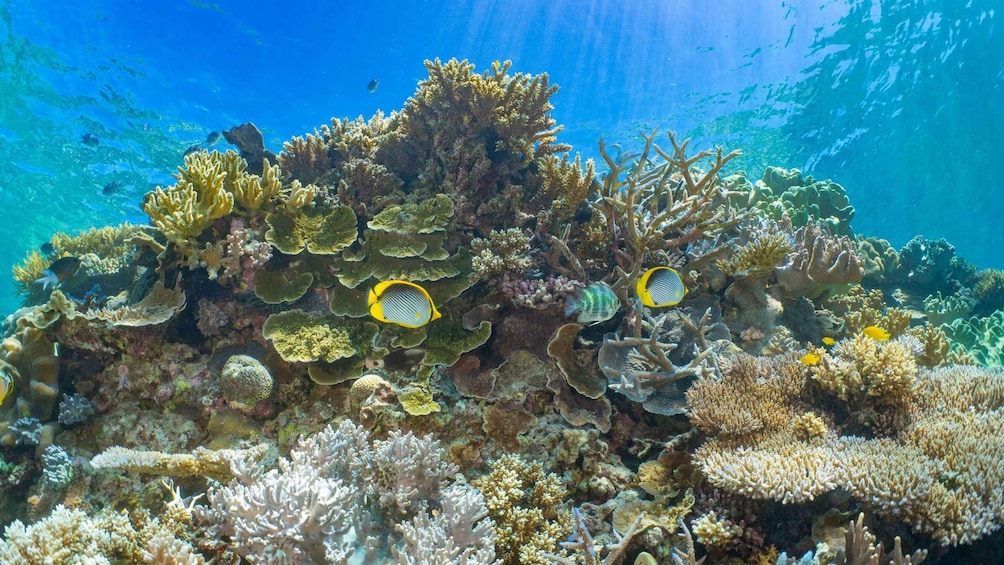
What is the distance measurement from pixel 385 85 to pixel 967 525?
23.1m

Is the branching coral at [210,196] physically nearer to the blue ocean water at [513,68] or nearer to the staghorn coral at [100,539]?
the staghorn coral at [100,539]

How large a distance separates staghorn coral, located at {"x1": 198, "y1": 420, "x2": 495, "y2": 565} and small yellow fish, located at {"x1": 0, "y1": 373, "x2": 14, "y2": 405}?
2.27 metres

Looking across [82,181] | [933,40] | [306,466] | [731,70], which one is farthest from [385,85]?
[933,40]

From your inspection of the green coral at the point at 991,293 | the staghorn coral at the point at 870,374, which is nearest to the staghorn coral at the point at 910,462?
the staghorn coral at the point at 870,374

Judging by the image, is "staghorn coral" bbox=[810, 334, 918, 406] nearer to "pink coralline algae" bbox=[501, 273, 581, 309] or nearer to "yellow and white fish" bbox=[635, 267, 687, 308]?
"yellow and white fish" bbox=[635, 267, 687, 308]

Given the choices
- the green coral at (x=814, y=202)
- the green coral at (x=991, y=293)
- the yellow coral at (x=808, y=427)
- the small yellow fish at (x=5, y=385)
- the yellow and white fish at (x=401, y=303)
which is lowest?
the small yellow fish at (x=5, y=385)

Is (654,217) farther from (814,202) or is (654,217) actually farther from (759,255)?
(814,202)

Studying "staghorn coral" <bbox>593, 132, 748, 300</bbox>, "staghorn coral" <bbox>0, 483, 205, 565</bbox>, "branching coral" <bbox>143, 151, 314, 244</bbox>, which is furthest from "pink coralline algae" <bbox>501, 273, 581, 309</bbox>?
"staghorn coral" <bbox>0, 483, 205, 565</bbox>

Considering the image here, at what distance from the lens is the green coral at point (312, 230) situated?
4586mm

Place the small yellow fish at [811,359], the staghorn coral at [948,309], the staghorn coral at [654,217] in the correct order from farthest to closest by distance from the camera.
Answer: the staghorn coral at [948,309]
the staghorn coral at [654,217]
the small yellow fish at [811,359]

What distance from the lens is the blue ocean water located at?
53.2ft

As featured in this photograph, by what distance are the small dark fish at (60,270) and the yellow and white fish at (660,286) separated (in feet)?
23.4

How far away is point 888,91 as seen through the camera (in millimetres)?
27422

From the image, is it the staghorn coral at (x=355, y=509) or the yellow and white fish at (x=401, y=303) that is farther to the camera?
the yellow and white fish at (x=401, y=303)
